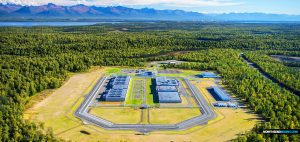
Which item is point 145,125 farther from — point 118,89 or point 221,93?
point 221,93

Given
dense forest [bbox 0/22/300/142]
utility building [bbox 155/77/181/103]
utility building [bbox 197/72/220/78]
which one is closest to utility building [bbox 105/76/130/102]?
utility building [bbox 155/77/181/103]

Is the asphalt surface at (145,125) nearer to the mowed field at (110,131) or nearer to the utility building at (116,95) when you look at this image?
the mowed field at (110,131)

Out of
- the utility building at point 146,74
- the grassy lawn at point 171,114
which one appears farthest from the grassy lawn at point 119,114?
the utility building at point 146,74

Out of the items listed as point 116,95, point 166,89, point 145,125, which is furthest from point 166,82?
point 145,125

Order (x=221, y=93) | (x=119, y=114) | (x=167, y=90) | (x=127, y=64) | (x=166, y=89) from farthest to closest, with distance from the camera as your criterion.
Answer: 1. (x=127, y=64)
2. (x=166, y=89)
3. (x=167, y=90)
4. (x=221, y=93)
5. (x=119, y=114)

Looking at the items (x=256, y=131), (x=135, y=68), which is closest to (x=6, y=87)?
(x=135, y=68)

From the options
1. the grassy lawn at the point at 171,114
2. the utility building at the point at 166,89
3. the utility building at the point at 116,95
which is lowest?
the grassy lawn at the point at 171,114
